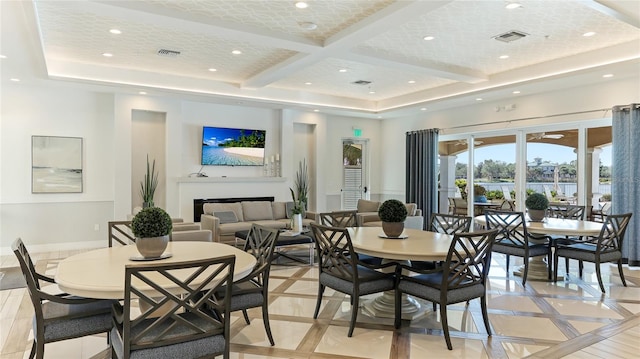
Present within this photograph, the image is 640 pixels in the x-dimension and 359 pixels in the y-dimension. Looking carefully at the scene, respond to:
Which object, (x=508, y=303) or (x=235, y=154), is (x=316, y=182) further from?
(x=508, y=303)

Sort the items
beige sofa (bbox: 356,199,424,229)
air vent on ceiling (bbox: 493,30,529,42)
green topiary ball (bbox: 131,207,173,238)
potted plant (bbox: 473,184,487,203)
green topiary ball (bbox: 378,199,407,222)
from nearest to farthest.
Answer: green topiary ball (bbox: 131,207,173,238), green topiary ball (bbox: 378,199,407,222), air vent on ceiling (bbox: 493,30,529,42), beige sofa (bbox: 356,199,424,229), potted plant (bbox: 473,184,487,203)

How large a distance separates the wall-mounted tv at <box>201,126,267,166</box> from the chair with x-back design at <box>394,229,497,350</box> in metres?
5.61

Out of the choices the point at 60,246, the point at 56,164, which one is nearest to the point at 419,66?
the point at 56,164

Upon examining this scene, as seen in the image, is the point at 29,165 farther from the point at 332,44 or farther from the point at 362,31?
the point at 362,31

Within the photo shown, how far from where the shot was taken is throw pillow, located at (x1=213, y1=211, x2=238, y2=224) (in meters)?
7.08

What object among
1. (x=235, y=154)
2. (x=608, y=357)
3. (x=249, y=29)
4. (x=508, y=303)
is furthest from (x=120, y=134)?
(x=608, y=357)

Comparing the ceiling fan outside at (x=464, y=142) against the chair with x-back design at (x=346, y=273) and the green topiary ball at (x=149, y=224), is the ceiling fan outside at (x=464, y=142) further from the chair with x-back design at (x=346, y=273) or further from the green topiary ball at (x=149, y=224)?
the green topiary ball at (x=149, y=224)

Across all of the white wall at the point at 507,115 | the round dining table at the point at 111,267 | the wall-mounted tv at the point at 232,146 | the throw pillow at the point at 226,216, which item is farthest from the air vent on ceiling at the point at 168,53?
the white wall at the point at 507,115

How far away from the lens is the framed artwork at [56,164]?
22.2 ft

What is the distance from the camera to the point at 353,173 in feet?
33.8

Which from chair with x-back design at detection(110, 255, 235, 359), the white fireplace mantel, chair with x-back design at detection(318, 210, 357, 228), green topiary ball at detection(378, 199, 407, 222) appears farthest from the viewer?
the white fireplace mantel

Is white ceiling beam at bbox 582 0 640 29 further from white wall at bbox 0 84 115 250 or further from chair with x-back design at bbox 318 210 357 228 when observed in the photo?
white wall at bbox 0 84 115 250

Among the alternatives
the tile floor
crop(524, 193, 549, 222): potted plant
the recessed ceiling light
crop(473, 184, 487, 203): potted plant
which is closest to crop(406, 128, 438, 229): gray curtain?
crop(473, 184, 487, 203): potted plant

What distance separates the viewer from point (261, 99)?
795 cm
